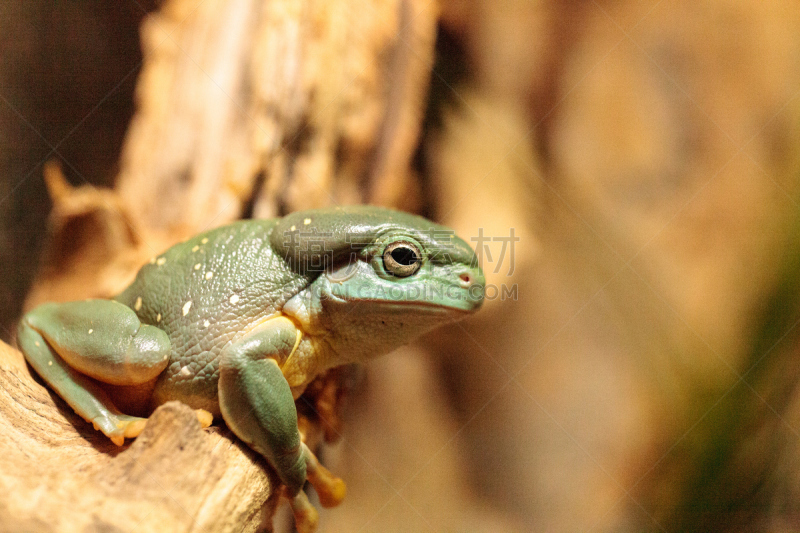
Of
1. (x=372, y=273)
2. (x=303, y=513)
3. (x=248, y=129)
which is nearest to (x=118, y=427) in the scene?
(x=303, y=513)

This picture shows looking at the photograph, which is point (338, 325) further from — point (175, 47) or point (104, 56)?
point (104, 56)

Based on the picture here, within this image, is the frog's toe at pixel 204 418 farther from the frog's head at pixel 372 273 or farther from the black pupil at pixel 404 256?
the black pupil at pixel 404 256

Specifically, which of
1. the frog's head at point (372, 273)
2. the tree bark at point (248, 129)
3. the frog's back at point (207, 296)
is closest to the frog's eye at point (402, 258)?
the frog's head at point (372, 273)

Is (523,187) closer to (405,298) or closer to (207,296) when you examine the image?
(405,298)

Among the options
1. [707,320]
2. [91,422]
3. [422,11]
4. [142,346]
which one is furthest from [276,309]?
[707,320]

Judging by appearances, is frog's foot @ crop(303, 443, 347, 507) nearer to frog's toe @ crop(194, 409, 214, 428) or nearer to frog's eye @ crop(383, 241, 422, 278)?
frog's toe @ crop(194, 409, 214, 428)
